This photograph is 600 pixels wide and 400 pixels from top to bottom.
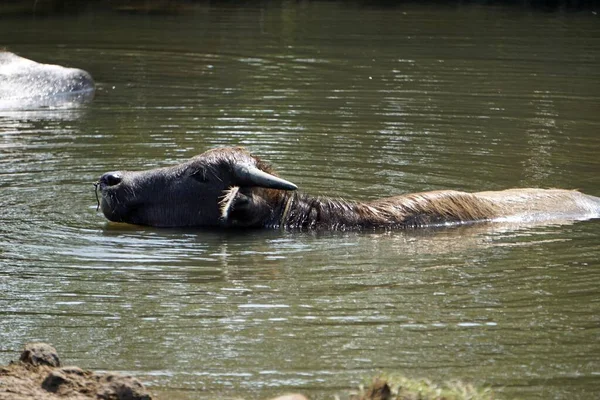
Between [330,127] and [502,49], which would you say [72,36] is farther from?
[330,127]

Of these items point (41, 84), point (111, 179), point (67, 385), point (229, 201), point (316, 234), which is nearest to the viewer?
point (67, 385)

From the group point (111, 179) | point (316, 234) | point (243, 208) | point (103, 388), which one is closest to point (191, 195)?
point (243, 208)

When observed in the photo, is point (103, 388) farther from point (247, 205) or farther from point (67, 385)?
point (247, 205)

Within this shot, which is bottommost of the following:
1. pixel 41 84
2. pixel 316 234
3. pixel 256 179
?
pixel 316 234

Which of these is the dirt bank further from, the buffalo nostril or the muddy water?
the buffalo nostril

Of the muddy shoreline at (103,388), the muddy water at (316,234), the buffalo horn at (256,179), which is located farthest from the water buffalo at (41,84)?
the muddy shoreline at (103,388)

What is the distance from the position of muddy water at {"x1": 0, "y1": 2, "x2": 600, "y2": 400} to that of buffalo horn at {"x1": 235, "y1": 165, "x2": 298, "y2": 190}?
440 millimetres

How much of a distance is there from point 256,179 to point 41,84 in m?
7.68

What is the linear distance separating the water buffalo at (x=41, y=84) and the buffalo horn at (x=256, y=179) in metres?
6.68

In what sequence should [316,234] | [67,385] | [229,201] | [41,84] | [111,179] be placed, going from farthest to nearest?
[41,84], [111,179], [316,234], [229,201], [67,385]

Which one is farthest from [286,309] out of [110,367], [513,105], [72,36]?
[72,36]

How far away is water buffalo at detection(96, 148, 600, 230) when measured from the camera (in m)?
9.95

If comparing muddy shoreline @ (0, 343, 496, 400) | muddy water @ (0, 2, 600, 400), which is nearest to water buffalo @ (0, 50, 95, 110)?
muddy water @ (0, 2, 600, 400)

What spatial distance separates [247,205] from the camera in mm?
9875
